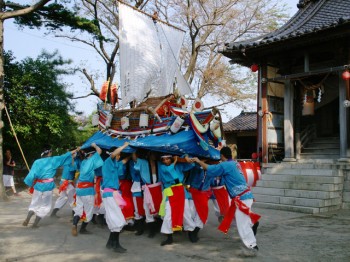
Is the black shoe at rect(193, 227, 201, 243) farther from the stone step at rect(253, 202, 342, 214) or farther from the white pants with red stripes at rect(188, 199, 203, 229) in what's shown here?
the stone step at rect(253, 202, 342, 214)

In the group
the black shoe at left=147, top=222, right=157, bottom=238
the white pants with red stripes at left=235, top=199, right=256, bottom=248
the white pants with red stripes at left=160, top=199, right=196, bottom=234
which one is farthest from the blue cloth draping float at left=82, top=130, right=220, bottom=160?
the white pants with red stripes at left=235, top=199, right=256, bottom=248

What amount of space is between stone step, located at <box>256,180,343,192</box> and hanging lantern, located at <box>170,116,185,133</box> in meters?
Answer: 4.54

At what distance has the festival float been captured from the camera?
7.06m

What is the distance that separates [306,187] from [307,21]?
5641mm

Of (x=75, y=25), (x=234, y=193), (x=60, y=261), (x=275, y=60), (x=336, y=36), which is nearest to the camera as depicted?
(x=60, y=261)

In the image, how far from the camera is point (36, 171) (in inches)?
295

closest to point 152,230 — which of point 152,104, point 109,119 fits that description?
point 152,104

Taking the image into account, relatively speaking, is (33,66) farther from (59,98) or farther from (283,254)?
(283,254)

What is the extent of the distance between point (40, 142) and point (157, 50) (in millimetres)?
6726

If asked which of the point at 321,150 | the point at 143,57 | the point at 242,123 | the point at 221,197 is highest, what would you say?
the point at 143,57

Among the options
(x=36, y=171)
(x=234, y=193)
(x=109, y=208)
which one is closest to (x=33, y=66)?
(x=36, y=171)

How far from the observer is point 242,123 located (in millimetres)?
23688

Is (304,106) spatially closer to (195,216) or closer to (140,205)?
(195,216)

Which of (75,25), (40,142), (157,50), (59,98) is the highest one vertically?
(75,25)
